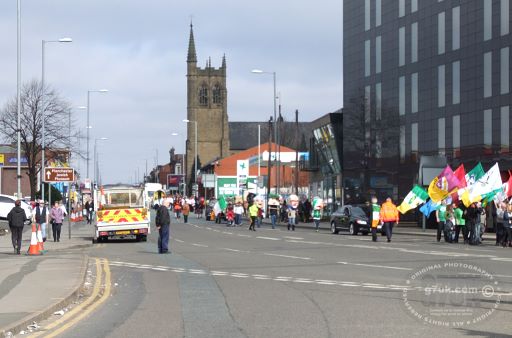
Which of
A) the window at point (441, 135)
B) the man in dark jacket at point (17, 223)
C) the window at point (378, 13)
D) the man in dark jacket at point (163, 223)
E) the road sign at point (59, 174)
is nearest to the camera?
the man in dark jacket at point (163, 223)

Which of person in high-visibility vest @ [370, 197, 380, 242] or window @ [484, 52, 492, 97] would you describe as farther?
window @ [484, 52, 492, 97]

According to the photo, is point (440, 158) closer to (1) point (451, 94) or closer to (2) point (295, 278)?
(1) point (451, 94)

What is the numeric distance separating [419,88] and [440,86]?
2485 millimetres

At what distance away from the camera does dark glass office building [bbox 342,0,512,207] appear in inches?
1909

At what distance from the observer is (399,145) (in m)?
59.3

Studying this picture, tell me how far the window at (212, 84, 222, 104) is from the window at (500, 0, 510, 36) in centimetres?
12190

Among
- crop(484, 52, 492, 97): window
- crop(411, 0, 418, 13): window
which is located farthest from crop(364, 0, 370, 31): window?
crop(484, 52, 492, 97): window

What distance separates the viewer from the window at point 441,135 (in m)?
53.4

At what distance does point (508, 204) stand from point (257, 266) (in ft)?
41.7

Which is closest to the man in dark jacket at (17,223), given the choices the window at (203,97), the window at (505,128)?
the window at (505,128)

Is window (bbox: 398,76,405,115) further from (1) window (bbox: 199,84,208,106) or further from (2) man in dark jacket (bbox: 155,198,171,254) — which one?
(1) window (bbox: 199,84,208,106)

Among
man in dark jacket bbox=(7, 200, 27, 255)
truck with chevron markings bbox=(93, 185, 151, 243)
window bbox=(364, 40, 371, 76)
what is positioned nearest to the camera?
man in dark jacket bbox=(7, 200, 27, 255)

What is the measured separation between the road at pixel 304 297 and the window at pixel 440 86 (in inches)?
1205

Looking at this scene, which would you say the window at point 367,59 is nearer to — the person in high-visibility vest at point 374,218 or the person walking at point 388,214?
the person in high-visibility vest at point 374,218
